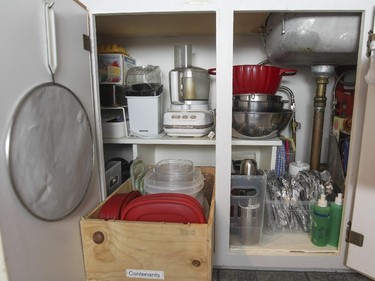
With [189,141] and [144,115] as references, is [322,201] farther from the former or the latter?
[144,115]

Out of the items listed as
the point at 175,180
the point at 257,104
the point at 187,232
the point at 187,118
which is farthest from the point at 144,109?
the point at 187,232

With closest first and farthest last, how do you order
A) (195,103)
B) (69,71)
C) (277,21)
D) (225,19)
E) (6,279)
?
(6,279)
(69,71)
(225,19)
(277,21)
(195,103)

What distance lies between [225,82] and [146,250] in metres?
0.61

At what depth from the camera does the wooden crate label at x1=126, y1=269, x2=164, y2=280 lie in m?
0.76

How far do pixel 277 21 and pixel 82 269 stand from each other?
1137 mm

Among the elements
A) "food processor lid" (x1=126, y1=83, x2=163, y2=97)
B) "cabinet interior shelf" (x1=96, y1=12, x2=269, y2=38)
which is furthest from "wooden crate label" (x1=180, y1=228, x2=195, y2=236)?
"cabinet interior shelf" (x1=96, y1=12, x2=269, y2=38)

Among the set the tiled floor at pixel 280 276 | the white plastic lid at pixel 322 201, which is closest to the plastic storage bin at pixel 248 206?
the tiled floor at pixel 280 276

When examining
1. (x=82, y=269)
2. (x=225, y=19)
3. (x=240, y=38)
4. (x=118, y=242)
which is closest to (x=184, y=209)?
(x=118, y=242)

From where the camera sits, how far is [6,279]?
503mm

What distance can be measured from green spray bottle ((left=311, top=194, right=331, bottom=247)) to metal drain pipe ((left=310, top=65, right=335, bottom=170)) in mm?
284

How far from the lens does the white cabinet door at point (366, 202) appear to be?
838mm

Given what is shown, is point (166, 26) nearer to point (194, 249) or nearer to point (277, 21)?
point (277, 21)

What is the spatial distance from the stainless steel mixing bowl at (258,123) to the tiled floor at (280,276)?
0.57 meters

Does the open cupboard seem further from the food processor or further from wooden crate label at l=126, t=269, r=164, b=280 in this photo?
wooden crate label at l=126, t=269, r=164, b=280
